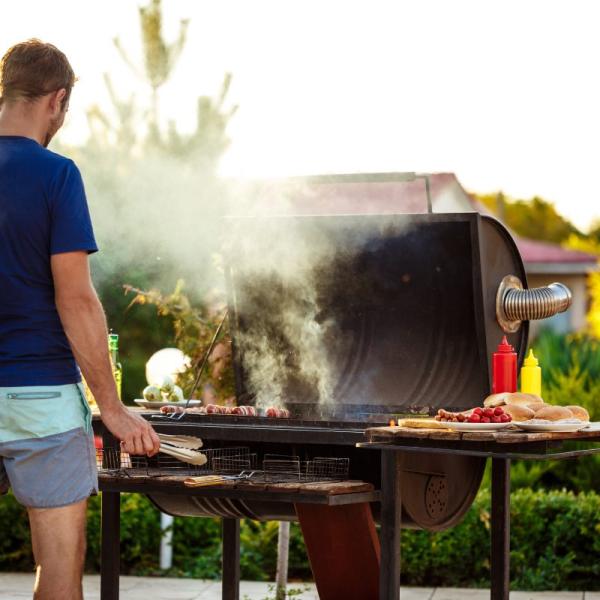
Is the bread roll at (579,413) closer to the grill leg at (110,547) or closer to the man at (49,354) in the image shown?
the grill leg at (110,547)

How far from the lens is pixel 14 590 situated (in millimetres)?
5957

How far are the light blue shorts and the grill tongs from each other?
68cm

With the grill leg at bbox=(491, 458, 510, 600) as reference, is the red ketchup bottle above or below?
above

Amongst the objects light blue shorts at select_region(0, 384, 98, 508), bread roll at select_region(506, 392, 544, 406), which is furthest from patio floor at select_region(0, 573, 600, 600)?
light blue shorts at select_region(0, 384, 98, 508)

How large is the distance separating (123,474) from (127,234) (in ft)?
8.07

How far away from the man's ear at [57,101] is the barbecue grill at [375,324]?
1.69m

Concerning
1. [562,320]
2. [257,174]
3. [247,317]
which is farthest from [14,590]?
[562,320]

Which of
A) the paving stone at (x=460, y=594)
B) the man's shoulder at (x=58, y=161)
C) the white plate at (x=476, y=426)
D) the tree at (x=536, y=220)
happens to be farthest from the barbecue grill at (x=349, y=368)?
the tree at (x=536, y=220)

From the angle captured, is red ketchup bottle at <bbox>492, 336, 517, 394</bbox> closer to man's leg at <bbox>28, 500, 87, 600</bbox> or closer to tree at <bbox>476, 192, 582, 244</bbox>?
man's leg at <bbox>28, 500, 87, 600</bbox>

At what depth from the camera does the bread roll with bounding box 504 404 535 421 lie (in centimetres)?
408

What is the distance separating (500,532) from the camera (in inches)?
170

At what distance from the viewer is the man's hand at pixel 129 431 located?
2.98 m

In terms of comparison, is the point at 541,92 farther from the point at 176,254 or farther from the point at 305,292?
the point at 305,292

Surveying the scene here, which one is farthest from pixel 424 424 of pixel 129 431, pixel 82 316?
pixel 82 316
